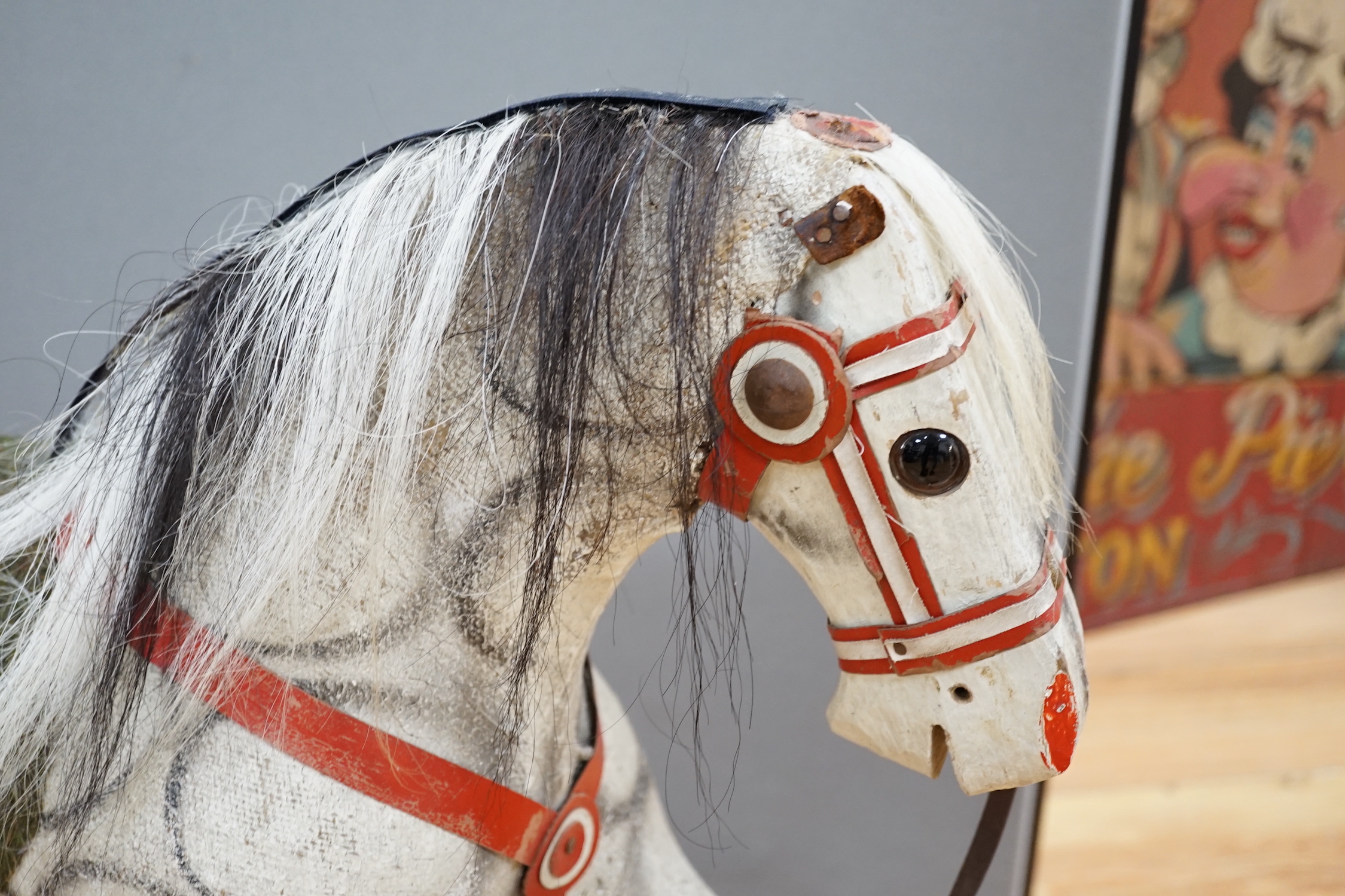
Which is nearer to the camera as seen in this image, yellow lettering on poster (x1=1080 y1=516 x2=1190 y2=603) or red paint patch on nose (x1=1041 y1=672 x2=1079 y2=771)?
red paint patch on nose (x1=1041 y1=672 x2=1079 y2=771)

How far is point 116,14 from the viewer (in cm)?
74

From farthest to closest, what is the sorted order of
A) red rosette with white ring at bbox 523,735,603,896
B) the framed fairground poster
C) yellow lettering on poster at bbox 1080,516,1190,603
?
yellow lettering on poster at bbox 1080,516,1190,603, the framed fairground poster, red rosette with white ring at bbox 523,735,603,896

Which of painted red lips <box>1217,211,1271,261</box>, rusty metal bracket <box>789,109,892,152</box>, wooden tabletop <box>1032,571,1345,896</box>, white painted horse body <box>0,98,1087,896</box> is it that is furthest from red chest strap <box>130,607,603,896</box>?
painted red lips <box>1217,211,1271,261</box>

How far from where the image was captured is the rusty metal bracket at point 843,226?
15.0 inches

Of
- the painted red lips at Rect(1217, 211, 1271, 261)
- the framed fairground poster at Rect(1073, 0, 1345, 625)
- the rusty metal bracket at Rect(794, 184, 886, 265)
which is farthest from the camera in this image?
the painted red lips at Rect(1217, 211, 1271, 261)

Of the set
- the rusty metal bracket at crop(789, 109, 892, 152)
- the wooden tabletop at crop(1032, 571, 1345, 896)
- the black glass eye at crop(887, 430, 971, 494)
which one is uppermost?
the rusty metal bracket at crop(789, 109, 892, 152)

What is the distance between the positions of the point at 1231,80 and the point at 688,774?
4.12 feet

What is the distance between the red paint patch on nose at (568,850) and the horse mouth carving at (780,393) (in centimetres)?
28

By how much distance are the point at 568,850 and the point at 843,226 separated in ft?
1.23

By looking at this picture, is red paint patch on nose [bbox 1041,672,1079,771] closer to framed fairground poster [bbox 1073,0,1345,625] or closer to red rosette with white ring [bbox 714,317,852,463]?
red rosette with white ring [bbox 714,317,852,463]

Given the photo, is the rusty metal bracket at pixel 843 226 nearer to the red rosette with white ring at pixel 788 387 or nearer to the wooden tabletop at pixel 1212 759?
the red rosette with white ring at pixel 788 387

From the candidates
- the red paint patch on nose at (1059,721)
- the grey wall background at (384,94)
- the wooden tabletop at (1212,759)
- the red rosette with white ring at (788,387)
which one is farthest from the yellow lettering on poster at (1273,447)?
the red rosette with white ring at (788,387)

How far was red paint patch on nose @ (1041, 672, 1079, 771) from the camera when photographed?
43 cm

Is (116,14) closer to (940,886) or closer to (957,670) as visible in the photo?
(957,670)
